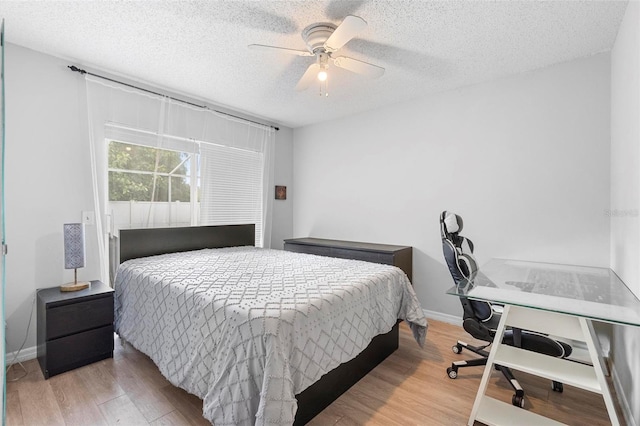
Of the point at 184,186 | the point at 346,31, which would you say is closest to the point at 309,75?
the point at 346,31

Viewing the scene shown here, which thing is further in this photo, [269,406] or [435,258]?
[435,258]

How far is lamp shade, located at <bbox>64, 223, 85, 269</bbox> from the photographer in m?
2.41

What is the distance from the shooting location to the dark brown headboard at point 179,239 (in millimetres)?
3045

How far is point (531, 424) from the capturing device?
1643 mm

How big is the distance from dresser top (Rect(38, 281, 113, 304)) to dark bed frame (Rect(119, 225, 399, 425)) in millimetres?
504

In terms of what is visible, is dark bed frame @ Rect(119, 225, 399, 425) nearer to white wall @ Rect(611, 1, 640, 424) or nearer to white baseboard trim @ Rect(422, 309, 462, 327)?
white baseboard trim @ Rect(422, 309, 462, 327)

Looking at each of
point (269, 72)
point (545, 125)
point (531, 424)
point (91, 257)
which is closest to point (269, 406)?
point (531, 424)

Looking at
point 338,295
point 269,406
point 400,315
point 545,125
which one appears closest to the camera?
point 269,406

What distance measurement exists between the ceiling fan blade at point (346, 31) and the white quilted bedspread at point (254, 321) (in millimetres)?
1613

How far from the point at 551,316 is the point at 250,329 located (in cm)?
164

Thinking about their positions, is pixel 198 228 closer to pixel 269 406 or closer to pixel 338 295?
pixel 338 295

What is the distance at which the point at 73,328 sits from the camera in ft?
7.54

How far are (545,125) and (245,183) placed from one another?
11.4ft

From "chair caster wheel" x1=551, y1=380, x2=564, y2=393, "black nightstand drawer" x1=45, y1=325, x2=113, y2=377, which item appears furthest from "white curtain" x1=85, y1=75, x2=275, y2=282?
"chair caster wheel" x1=551, y1=380, x2=564, y2=393
